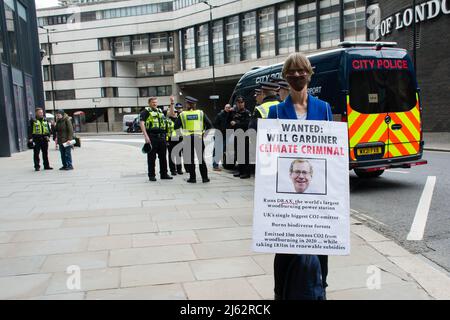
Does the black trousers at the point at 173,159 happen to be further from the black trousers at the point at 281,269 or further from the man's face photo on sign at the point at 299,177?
the man's face photo on sign at the point at 299,177

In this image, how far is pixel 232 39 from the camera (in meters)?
48.1

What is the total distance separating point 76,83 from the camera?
6619 centimetres

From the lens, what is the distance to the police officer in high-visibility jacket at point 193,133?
→ 9656mm

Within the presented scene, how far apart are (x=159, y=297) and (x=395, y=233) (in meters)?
3.30

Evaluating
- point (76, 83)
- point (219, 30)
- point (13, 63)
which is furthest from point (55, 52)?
point (13, 63)

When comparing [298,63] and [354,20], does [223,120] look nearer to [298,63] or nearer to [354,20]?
[298,63]

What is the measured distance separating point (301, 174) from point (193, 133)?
715 cm

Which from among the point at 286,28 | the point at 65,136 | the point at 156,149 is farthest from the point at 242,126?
the point at 286,28

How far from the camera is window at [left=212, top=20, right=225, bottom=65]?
49.2 metres

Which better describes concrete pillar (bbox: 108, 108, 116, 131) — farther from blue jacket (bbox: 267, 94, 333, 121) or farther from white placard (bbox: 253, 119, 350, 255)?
white placard (bbox: 253, 119, 350, 255)

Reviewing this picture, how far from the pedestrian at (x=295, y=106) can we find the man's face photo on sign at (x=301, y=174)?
1.28 feet

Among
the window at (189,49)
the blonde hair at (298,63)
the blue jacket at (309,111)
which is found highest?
the window at (189,49)

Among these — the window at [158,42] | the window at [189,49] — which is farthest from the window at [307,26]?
the window at [158,42]

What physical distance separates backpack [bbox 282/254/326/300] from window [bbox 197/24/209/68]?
4983cm
